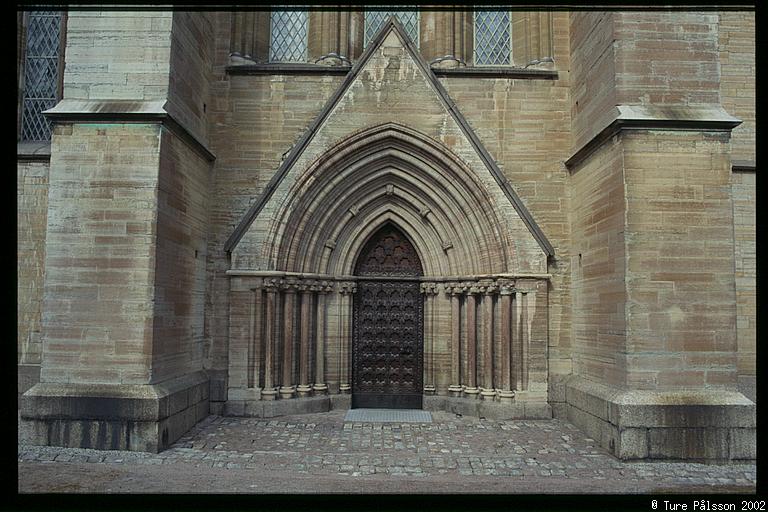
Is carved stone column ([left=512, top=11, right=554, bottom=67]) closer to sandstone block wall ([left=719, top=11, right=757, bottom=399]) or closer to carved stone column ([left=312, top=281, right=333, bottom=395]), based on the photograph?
sandstone block wall ([left=719, top=11, right=757, bottom=399])

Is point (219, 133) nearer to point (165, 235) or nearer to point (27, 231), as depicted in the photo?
point (165, 235)

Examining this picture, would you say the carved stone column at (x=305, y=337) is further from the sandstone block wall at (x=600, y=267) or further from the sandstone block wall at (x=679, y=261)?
the sandstone block wall at (x=679, y=261)

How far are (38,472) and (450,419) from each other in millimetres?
5682

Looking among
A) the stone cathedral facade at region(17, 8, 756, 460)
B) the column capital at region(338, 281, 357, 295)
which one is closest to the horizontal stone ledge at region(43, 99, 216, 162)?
the stone cathedral facade at region(17, 8, 756, 460)

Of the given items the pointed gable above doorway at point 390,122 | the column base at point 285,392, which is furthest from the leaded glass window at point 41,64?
the column base at point 285,392

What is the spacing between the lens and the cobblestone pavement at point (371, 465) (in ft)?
20.2

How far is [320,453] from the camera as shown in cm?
740

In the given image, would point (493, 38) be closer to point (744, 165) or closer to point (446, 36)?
point (446, 36)

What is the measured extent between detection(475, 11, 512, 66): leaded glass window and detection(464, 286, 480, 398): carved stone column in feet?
13.7

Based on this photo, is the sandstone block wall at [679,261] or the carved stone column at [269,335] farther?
the carved stone column at [269,335]

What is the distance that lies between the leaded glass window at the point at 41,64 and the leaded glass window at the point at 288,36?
12.0 ft

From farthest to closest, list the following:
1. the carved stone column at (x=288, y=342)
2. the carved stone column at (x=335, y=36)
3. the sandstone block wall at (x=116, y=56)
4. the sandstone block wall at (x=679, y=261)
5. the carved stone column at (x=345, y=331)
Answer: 1. the carved stone column at (x=335, y=36)
2. the carved stone column at (x=345, y=331)
3. the carved stone column at (x=288, y=342)
4. the sandstone block wall at (x=116, y=56)
5. the sandstone block wall at (x=679, y=261)

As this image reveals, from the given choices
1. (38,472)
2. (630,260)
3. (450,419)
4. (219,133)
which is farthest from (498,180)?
(38,472)

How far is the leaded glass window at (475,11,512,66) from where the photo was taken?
10.6 metres
